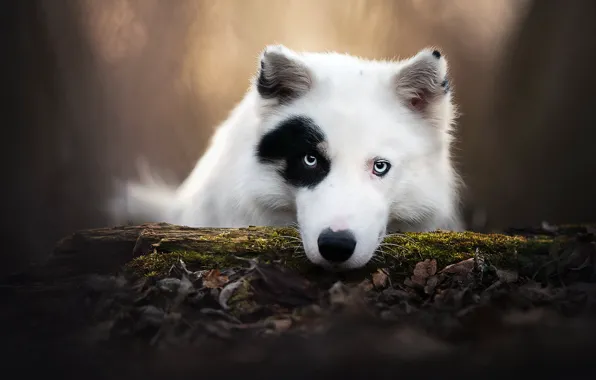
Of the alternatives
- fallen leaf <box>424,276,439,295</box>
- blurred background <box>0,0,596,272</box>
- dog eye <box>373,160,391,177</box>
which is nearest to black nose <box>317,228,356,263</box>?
fallen leaf <box>424,276,439,295</box>

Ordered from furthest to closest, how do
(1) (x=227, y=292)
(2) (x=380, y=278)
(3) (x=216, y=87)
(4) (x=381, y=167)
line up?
(3) (x=216, y=87) → (4) (x=381, y=167) → (2) (x=380, y=278) → (1) (x=227, y=292)

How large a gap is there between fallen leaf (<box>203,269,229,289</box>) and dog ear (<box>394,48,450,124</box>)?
171 cm

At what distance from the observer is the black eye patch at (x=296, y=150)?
346 centimetres

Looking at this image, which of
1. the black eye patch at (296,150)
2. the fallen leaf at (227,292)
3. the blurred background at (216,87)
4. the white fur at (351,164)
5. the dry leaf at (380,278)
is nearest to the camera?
the fallen leaf at (227,292)

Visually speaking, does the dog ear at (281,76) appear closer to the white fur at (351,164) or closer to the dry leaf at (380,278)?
the white fur at (351,164)

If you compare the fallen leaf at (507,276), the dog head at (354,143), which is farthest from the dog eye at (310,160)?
the fallen leaf at (507,276)

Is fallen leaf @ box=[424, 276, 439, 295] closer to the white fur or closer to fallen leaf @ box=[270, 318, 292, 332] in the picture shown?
the white fur

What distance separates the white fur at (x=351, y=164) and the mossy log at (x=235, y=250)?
13 cm

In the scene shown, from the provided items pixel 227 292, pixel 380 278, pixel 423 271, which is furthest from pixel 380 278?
pixel 227 292

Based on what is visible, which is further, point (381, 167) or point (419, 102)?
point (419, 102)

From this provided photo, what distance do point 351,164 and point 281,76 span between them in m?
0.86

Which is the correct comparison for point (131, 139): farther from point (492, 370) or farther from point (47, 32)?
point (492, 370)

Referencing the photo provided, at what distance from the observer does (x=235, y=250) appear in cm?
314

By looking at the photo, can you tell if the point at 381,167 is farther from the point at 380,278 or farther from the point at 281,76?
the point at 281,76
